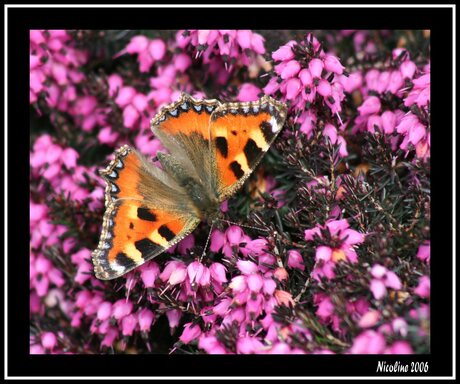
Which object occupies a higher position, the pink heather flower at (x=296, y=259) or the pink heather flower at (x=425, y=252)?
the pink heather flower at (x=425, y=252)

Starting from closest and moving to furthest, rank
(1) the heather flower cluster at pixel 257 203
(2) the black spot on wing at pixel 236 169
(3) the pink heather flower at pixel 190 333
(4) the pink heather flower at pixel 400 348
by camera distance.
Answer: (4) the pink heather flower at pixel 400 348 < (1) the heather flower cluster at pixel 257 203 < (3) the pink heather flower at pixel 190 333 < (2) the black spot on wing at pixel 236 169

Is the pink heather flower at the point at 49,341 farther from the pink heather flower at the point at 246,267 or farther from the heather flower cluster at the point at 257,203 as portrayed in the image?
the pink heather flower at the point at 246,267

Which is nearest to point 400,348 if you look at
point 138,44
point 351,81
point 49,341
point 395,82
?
point 395,82

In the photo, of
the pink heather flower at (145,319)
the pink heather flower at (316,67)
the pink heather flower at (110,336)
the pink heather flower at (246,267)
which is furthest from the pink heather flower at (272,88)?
the pink heather flower at (110,336)

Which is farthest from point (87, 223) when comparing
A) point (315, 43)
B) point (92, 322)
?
point (315, 43)

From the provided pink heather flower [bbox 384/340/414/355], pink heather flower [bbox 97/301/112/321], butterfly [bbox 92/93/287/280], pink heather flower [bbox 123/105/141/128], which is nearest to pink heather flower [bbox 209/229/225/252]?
butterfly [bbox 92/93/287/280]

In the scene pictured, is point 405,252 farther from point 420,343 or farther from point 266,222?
point 266,222

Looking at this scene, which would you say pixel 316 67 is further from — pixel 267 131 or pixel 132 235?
pixel 132 235
